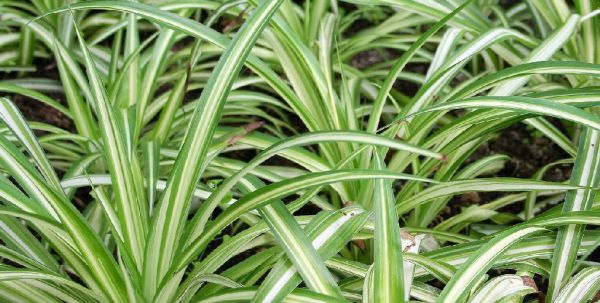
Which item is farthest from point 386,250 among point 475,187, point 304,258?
point 475,187

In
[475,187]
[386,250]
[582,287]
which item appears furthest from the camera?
[475,187]

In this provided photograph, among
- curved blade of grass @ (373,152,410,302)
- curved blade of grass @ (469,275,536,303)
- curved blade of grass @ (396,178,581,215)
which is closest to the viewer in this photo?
curved blade of grass @ (373,152,410,302)

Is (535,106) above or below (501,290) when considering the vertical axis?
above

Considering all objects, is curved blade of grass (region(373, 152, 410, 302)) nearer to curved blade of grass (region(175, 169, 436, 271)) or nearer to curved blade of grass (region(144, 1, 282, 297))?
curved blade of grass (region(175, 169, 436, 271))

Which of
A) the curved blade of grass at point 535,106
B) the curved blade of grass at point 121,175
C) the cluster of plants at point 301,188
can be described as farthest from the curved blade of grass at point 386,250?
the curved blade of grass at point 121,175

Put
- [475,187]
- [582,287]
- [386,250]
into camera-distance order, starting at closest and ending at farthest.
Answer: [386,250]
[582,287]
[475,187]

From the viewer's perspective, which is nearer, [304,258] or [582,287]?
[304,258]

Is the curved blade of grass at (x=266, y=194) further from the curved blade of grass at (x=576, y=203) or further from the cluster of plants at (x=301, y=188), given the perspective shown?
the curved blade of grass at (x=576, y=203)

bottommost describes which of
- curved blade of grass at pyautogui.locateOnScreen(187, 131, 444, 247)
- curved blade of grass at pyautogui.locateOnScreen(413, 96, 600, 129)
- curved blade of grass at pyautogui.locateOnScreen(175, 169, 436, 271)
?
curved blade of grass at pyautogui.locateOnScreen(175, 169, 436, 271)

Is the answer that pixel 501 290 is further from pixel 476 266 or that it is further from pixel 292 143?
pixel 292 143

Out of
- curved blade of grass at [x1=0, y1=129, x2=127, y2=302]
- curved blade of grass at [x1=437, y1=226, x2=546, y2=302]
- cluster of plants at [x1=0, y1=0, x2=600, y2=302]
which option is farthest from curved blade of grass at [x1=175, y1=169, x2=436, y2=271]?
Answer: curved blade of grass at [x1=437, y1=226, x2=546, y2=302]

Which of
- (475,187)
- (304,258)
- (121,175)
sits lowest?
(304,258)
